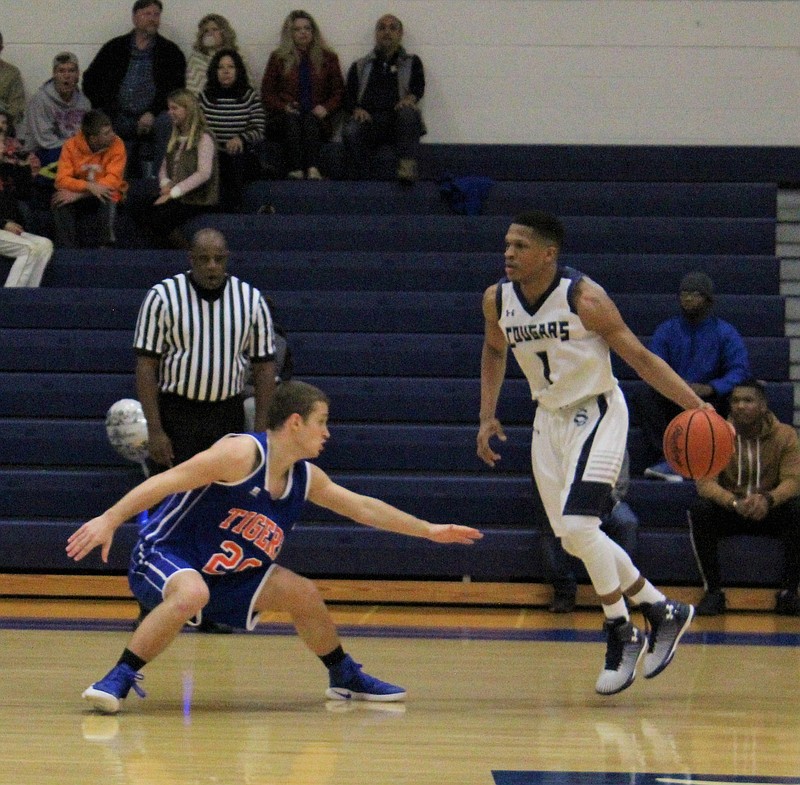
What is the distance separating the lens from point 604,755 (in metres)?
4.12

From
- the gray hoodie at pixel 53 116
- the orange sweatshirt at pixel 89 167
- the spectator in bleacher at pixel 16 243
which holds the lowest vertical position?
the spectator in bleacher at pixel 16 243

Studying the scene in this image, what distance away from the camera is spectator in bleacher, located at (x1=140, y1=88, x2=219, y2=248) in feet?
31.2

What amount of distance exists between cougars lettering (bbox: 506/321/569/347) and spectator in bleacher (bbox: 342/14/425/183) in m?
5.17

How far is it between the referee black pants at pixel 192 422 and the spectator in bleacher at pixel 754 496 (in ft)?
8.38

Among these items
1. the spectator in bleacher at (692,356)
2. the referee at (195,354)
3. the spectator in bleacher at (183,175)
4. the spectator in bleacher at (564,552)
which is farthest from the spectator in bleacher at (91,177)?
the spectator in bleacher at (564,552)

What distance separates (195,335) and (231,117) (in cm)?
400

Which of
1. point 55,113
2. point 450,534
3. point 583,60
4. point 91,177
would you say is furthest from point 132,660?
point 583,60

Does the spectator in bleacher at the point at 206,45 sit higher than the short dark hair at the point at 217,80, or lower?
higher

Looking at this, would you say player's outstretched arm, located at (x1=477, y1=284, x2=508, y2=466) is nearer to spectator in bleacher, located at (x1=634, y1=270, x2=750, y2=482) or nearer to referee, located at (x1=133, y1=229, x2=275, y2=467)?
referee, located at (x1=133, y1=229, x2=275, y2=467)

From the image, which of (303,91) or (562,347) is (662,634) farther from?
(303,91)

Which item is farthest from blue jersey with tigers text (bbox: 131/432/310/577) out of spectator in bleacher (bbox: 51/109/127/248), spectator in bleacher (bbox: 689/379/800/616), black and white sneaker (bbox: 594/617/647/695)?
spectator in bleacher (bbox: 51/109/127/248)

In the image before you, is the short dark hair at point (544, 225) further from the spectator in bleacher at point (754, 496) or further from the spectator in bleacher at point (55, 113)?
the spectator in bleacher at point (55, 113)

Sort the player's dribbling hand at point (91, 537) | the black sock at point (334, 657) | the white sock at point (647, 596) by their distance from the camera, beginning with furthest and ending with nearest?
the white sock at point (647, 596)
the black sock at point (334, 657)
the player's dribbling hand at point (91, 537)

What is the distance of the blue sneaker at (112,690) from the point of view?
4.55 m
